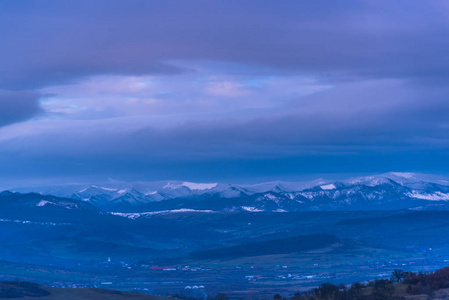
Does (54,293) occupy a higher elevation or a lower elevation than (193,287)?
higher

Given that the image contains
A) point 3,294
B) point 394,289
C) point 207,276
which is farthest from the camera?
point 207,276

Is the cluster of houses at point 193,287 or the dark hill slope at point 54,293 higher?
the dark hill slope at point 54,293

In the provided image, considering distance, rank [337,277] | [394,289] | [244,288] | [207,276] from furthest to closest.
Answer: [207,276] → [337,277] → [244,288] → [394,289]

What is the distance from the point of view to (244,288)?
15850 cm

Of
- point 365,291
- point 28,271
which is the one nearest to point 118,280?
point 28,271

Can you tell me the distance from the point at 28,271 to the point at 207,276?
46.2m

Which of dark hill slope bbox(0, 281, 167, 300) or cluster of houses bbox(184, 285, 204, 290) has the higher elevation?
dark hill slope bbox(0, 281, 167, 300)

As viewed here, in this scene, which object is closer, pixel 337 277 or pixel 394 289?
pixel 394 289

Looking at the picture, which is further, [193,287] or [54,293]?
[193,287]

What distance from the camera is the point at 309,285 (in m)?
161

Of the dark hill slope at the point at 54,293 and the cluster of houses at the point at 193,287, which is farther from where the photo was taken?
the cluster of houses at the point at 193,287

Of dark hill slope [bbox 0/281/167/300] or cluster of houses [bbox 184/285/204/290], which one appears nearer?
dark hill slope [bbox 0/281/167/300]

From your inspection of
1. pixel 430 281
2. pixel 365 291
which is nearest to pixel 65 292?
pixel 365 291

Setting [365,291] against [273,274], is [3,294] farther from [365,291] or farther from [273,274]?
[273,274]
